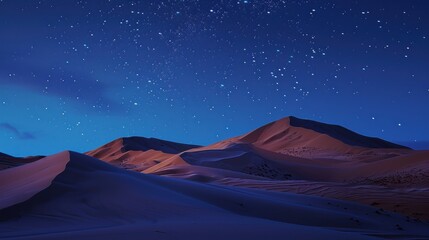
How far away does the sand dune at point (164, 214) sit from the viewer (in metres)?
4.30

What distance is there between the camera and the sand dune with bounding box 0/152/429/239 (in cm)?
430

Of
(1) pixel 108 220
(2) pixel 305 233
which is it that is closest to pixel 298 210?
(2) pixel 305 233

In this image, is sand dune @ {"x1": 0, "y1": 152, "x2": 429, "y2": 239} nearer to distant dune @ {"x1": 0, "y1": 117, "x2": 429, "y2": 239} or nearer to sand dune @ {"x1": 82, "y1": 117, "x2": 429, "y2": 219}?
distant dune @ {"x1": 0, "y1": 117, "x2": 429, "y2": 239}

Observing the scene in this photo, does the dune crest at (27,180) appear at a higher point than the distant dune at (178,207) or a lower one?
higher

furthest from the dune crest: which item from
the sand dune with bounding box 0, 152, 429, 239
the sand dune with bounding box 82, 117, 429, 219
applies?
the sand dune with bounding box 82, 117, 429, 219

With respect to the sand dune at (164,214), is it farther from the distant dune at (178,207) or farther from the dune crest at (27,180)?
the dune crest at (27,180)

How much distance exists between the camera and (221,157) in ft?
71.8

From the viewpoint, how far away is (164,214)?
17.7ft

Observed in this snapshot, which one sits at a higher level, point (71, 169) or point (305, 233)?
point (71, 169)

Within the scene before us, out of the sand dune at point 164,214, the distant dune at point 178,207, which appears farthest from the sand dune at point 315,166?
the sand dune at point 164,214

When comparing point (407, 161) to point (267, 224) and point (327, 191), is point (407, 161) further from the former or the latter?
point (267, 224)

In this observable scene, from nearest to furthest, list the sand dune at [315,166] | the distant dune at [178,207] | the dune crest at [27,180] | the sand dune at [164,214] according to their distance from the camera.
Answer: the sand dune at [164,214] → the distant dune at [178,207] → the dune crest at [27,180] → the sand dune at [315,166]

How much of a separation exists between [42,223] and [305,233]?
3176 millimetres

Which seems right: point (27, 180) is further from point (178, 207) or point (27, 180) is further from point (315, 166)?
point (315, 166)
